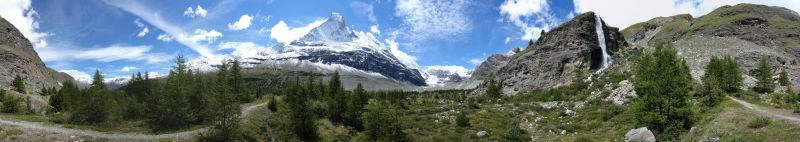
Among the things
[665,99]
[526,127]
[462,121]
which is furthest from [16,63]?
[665,99]

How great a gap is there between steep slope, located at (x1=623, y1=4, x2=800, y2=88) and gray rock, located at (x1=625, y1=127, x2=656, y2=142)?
3894cm

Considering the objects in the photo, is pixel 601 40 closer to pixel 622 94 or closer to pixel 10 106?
pixel 622 94

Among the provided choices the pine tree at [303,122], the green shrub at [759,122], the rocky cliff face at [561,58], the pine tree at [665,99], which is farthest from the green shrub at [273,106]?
the green shrub at [759,122]

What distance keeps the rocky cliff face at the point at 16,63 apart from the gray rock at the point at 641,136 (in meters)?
142

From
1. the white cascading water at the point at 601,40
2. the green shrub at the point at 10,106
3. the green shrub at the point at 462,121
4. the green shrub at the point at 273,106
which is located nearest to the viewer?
the green shrub at the point at 10,106

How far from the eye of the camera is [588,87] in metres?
79.5

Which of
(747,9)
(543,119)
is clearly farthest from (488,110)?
(747,9)

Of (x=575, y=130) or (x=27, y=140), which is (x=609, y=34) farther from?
(x=27, y=140)

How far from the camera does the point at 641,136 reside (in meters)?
36.2

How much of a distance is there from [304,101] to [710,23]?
387 ft

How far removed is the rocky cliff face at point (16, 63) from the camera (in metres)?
139

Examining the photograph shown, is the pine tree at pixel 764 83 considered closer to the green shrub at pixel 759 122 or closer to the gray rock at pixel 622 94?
the gray rock at pixel 622 94

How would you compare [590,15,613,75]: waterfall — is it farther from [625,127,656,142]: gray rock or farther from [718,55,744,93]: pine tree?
[625,127,656,142]: gray rock

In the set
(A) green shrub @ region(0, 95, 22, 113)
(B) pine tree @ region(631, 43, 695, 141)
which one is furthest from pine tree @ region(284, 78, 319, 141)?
(B) pine tree @ region(631, 43, 695, 141)
